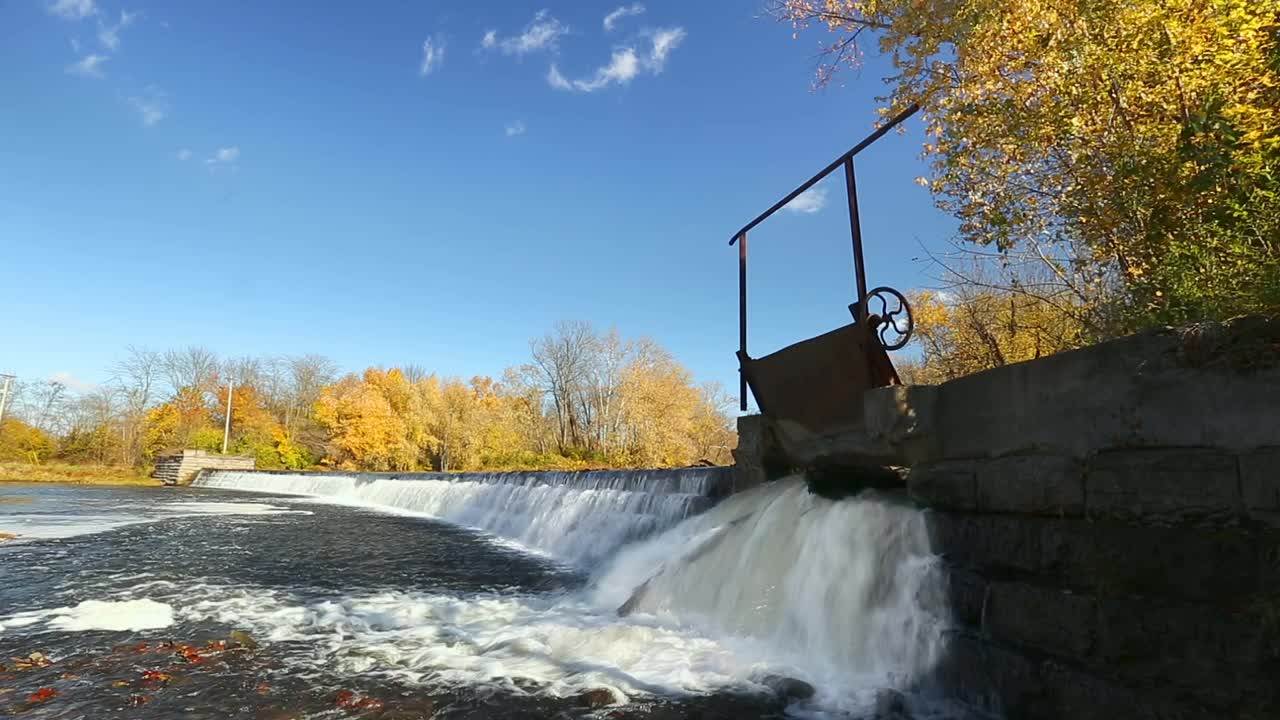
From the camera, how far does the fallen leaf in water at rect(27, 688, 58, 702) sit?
14.3 feet

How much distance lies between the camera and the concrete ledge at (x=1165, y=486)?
2.82 meters

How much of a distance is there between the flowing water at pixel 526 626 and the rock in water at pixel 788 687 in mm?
21

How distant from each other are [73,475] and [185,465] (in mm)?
7349

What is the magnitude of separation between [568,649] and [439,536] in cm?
1109

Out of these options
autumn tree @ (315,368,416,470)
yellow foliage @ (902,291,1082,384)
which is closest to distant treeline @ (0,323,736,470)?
autumn tree @ (315,368,416,470)

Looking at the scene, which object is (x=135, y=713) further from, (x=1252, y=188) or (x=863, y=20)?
(x=863, y=20)

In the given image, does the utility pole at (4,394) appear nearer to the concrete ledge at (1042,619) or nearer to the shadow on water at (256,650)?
the shadow on water at (256,650)

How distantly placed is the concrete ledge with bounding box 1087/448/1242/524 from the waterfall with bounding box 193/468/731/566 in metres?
5.91

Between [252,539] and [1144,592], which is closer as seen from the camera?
[1144,592]

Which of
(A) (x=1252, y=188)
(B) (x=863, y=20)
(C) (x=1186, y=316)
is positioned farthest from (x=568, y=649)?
(B) (x=863, y=20)

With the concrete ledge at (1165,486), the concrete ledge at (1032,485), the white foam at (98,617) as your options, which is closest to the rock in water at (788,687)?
the concrete ledge at (1032,485)

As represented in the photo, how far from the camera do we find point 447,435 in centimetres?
5197

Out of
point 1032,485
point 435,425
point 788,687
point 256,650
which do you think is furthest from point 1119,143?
point 435,425

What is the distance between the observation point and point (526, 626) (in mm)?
6656
